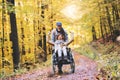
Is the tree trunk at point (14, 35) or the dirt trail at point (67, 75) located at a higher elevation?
the tree trunk at point (14, 35)

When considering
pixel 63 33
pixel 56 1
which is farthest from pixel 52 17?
pixel 63 33

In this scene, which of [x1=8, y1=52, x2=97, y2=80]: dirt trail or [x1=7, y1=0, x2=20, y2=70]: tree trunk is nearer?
[x1=8, y1=52, x2=97, y2=80]: dirt trail

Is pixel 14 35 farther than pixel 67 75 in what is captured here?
Yes

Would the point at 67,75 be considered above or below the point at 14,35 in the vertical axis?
below

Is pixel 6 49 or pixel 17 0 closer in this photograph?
pixel 17 0

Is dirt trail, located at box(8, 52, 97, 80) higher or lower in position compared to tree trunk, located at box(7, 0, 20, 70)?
lower

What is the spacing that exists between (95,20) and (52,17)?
4.35m

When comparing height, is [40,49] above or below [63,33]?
below

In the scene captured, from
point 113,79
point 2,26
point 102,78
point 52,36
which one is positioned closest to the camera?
point 113,79

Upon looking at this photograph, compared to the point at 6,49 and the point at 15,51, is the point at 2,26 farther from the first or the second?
the point at 15,51

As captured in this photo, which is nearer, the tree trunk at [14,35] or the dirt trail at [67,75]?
the dirt trail at [67,75]

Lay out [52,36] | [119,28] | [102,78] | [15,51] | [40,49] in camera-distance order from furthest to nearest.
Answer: [40,49] < [119,28] < [15,51] < [52,36] < [102,78]

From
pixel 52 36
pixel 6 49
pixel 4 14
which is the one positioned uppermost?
pixel 4 14

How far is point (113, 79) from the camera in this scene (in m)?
6.90
